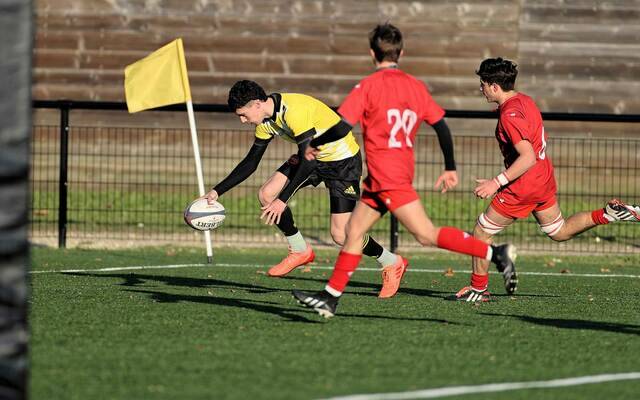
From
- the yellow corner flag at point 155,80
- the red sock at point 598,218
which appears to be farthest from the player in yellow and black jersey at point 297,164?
the yellow corner flag at point 155,80

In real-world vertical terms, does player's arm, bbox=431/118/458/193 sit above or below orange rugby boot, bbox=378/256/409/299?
above

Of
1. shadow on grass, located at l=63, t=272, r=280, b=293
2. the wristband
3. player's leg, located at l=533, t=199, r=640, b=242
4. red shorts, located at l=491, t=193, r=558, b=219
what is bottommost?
shadow on grass, located at l=63, t=272, r=280, b=293

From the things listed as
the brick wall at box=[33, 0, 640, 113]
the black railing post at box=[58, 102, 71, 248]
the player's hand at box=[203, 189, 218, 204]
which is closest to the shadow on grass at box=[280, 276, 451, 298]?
the player's hand at box=[203, 189, 218, 204]

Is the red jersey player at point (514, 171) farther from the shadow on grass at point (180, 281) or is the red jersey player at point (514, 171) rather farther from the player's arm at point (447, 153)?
the shadow on grass at point (180, 281)

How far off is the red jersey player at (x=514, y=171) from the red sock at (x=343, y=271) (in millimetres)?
1599

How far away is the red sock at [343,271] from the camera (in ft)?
26.0

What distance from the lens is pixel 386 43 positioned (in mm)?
7934

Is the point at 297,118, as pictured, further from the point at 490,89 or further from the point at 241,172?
the point at 490,89

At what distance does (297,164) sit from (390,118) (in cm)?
244

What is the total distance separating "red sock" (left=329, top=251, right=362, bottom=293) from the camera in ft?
26.0

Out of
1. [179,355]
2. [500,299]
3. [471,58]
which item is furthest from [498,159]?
[179,355]

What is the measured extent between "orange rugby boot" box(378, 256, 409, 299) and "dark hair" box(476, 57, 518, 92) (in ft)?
5.28

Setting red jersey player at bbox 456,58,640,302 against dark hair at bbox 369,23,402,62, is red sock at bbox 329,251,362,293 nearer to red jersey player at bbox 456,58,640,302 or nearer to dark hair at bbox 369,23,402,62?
dark hair at bbox 369,23,402,62

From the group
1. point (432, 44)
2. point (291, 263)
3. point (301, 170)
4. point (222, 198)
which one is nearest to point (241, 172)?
point (291, 263)
